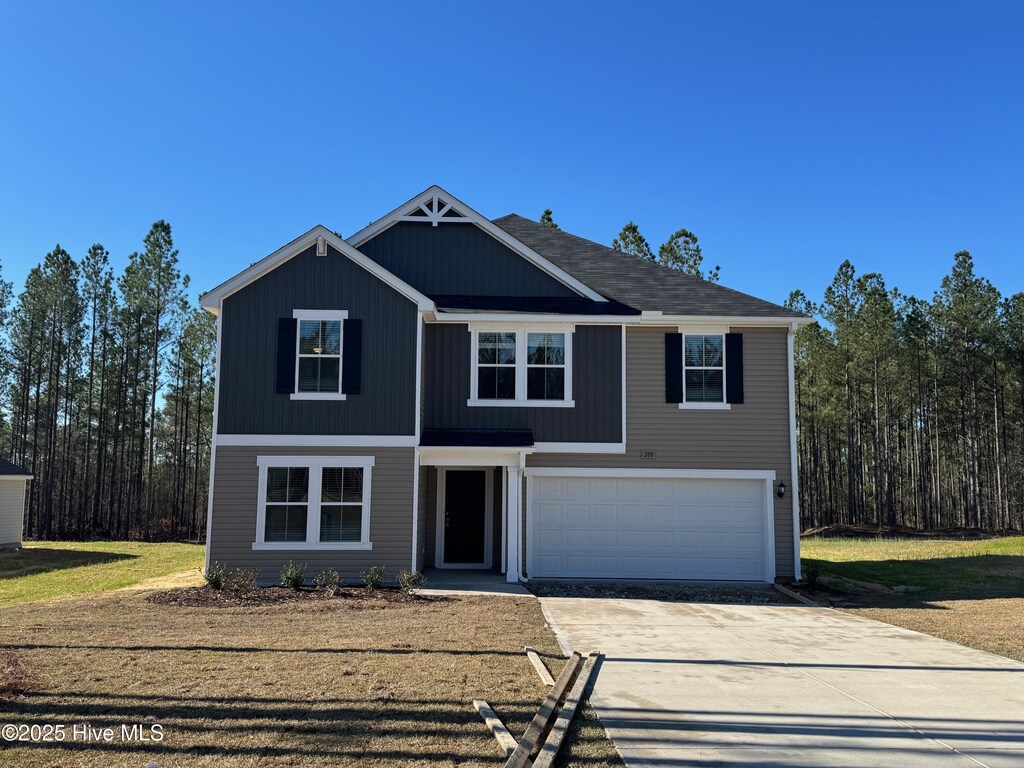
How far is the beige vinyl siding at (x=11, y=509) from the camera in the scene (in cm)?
2155

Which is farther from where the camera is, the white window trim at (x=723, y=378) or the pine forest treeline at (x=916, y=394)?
the pine forest treeline at (x=916, y=394)

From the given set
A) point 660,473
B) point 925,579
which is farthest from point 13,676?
point 925,579

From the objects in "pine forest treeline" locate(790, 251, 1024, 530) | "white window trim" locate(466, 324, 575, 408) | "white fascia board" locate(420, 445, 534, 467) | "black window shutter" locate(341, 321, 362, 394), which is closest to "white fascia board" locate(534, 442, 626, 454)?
"white fascia board" locate(420, 445, 534, 467)

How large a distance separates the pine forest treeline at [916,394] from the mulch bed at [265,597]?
28720 millimetres

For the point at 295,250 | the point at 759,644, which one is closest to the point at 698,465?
the point at 759,644

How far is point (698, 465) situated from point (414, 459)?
5.83m

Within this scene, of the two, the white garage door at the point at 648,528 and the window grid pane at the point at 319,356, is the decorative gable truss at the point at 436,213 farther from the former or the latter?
the white garage door at the point at 648,528

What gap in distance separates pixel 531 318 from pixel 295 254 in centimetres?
472

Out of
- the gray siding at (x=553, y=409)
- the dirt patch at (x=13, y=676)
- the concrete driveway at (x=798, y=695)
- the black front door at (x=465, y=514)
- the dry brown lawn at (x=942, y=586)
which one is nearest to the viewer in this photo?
the concrete driveway at (x=798, y=695)

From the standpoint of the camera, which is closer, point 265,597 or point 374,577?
point 265,597

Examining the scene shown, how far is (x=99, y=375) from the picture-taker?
3322 centimetres

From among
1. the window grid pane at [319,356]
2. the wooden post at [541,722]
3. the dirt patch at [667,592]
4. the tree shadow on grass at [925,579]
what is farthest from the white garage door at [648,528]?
the wooden post at [541,722]

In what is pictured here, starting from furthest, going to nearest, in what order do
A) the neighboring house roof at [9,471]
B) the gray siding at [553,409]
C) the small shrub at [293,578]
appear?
the neighboring house roof at [9,471], the gray siding at [553,409], the small shrub at [293,578]

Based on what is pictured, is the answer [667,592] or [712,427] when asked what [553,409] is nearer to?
[712,427]
